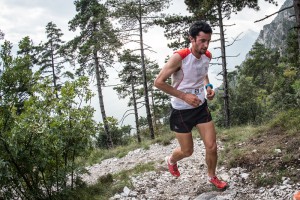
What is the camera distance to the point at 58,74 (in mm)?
28016

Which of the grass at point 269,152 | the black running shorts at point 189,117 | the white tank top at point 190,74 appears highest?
the white tank top at point 190,74

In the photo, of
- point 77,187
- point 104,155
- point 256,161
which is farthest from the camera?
point 104,155

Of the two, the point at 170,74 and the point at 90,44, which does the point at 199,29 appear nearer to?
the point at 170,74

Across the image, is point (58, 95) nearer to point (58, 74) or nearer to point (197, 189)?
point (197, 189)

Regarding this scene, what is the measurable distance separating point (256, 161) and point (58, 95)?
430 cm

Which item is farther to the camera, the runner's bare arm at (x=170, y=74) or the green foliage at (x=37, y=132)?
the green foliage at (x=37, y=132)

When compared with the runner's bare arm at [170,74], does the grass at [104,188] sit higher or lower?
lower

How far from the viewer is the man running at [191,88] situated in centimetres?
420

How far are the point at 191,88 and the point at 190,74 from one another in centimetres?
23

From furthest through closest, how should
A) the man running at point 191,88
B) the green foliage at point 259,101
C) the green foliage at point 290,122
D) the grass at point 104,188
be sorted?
the green foliage at point 259,101 → the green foliage at point 290,122 → the grass at point 104,188 → the man running at point 191,88

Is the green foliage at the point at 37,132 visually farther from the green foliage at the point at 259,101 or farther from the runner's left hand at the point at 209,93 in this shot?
the green foliage at the point at 259,101

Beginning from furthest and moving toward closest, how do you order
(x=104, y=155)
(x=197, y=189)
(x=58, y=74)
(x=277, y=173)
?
1. (x=58, y=74)
2. (x=104, y=155)
3. (x=197, y=189)
4. (x=277, y=173)

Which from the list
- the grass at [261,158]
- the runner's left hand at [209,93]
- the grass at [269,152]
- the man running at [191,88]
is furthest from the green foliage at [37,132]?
the grass at [269,152]

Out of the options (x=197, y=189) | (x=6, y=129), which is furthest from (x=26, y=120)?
(x=197, y=189)
